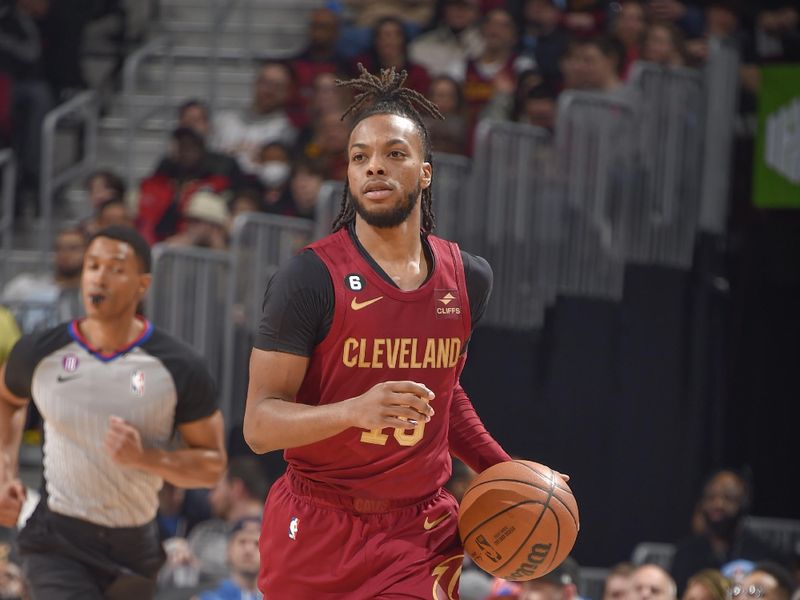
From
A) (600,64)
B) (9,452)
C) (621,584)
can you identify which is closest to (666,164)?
(600,64)

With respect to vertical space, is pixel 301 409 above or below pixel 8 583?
above

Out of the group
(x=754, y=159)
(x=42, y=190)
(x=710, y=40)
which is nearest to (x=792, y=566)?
(x=754, y=159)

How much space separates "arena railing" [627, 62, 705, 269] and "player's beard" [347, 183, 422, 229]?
17.9ft

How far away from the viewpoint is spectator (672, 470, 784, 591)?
905 cm

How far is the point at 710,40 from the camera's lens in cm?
991

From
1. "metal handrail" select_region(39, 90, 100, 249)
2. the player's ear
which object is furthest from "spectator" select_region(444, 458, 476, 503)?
the player's ear

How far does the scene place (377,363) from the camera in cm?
431

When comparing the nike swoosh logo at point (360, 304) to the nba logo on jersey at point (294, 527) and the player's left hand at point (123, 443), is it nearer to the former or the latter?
the nba logo on jersey at point (294, 527)

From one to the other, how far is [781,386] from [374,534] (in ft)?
22.4

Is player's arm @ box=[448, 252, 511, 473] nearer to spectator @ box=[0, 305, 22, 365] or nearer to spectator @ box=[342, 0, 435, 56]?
spectator @ box=[0, 305, 22, 365]

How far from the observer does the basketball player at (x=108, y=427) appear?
5.71 m

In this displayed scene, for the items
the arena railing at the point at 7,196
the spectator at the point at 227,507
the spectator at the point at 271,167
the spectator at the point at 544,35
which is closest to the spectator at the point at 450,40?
the spectator at the point at 544,35

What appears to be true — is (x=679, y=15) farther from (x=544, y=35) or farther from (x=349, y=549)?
(x=349, y=549)

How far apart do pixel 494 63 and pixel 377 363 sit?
23.8 feet
